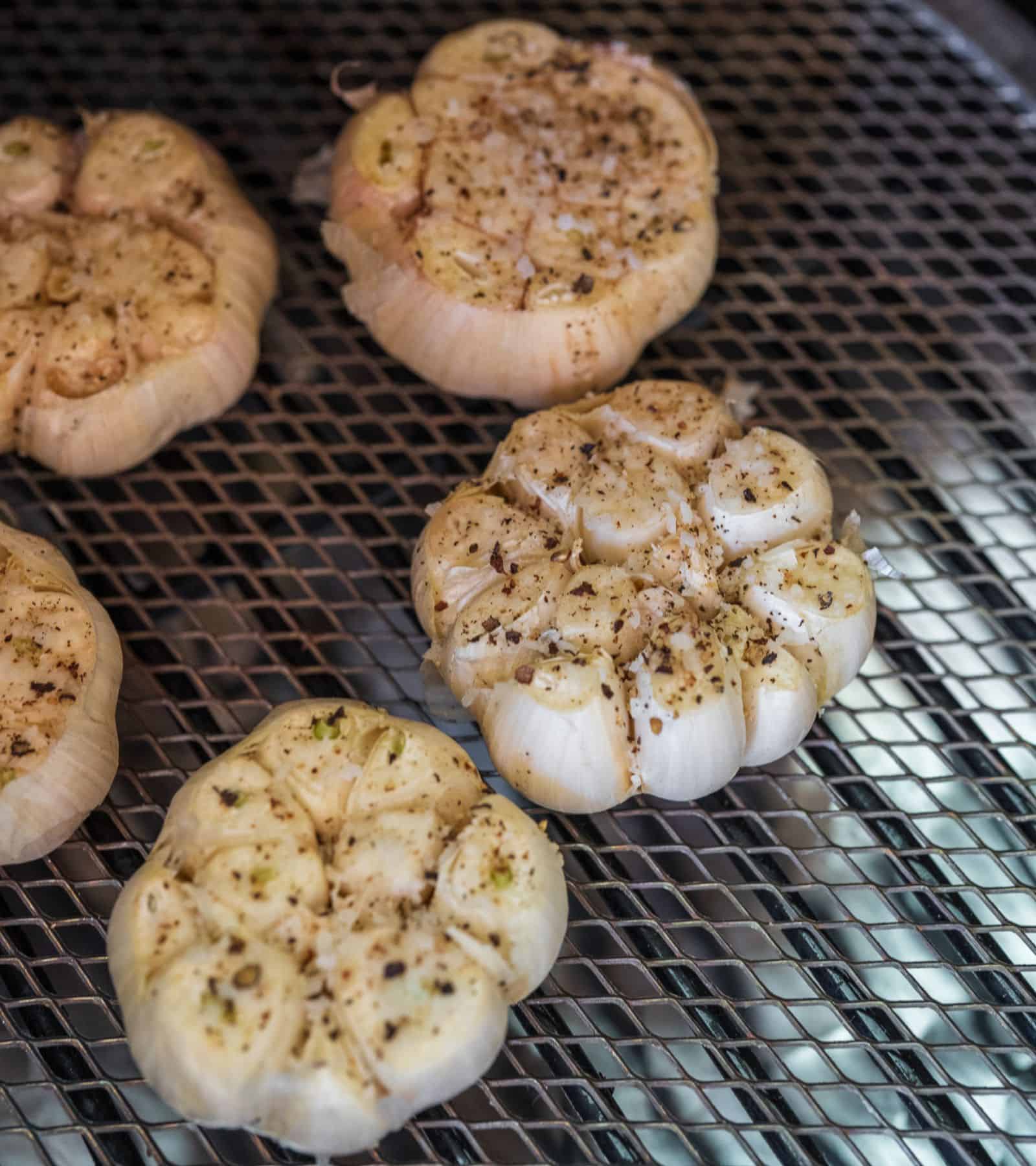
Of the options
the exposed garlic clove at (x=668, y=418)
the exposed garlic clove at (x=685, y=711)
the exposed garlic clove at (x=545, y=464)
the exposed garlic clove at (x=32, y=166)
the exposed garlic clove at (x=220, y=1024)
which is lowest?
the exposed garlic clove at (x=220, y=1024)

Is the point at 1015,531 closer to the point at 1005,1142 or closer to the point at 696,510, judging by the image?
the point at 696,510

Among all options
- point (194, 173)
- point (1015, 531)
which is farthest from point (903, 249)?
point (194, 173)

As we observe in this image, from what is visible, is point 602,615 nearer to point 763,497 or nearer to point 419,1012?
point 763,497

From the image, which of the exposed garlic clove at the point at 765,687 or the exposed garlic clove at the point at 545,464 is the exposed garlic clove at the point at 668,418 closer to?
the exposed garlic clove at the point at 545,464

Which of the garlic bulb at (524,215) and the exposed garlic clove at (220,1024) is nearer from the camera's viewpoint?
the exposed garlic clove at (220,1024)

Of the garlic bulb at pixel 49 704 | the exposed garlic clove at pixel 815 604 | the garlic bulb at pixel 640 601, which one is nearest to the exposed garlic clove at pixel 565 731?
the garlic bulb at pixel 640 601

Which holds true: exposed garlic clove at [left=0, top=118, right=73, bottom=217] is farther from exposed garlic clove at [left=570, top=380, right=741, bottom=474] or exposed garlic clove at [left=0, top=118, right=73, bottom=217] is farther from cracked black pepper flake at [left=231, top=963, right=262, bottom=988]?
cracked black pepper flake at [left=231, top=963, right=262, bottom=988]
